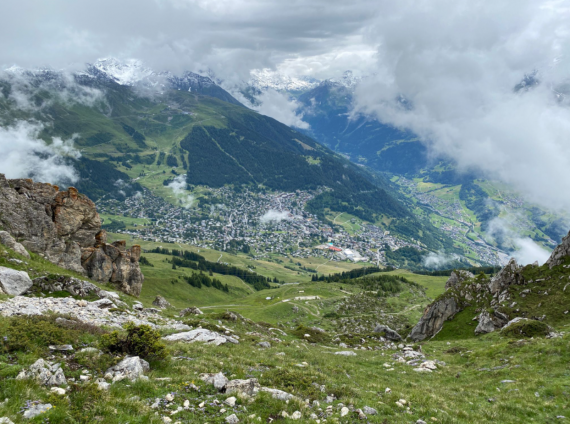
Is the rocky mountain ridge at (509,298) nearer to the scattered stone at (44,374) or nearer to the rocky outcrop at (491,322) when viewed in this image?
the rocky outcrop at (491,322)

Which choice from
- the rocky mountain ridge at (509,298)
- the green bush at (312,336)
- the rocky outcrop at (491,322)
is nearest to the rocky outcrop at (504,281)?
the rocky mountain ridge at (509,298)

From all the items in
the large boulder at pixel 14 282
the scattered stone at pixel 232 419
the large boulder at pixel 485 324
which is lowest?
the large boulder at pixel 485 324

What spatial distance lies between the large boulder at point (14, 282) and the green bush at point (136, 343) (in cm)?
1925

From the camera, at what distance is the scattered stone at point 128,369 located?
14.1 metres

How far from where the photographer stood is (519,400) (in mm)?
18094

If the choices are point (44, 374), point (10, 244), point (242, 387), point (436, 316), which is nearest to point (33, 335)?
point (44, 374)

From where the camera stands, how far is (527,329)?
3700 cm

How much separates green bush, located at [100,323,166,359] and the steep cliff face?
1641 inches

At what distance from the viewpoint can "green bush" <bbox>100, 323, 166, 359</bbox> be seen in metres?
16.4

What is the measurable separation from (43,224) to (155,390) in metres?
51.0

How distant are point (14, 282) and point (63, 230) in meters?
28.4

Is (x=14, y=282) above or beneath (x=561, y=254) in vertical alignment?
beneath

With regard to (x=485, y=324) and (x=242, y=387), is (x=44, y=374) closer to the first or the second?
(x=242, y=387)

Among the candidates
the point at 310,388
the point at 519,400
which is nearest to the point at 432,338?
the point at 519,400
